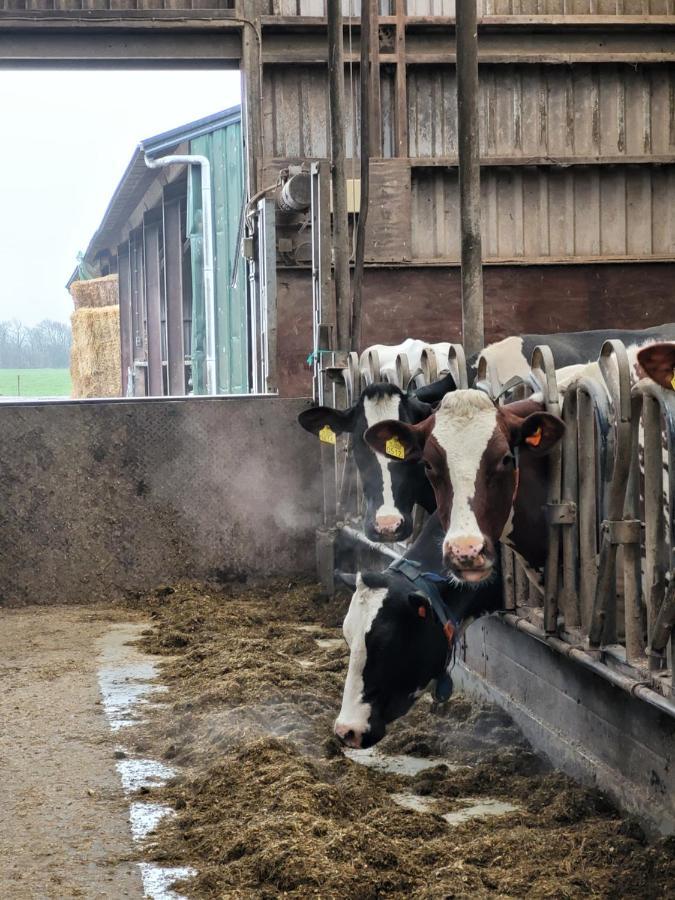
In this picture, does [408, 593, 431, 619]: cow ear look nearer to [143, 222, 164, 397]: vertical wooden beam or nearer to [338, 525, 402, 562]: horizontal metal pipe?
[338, 525, 402, 562]: horizontal metal pipe

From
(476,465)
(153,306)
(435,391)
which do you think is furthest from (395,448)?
(153,306)

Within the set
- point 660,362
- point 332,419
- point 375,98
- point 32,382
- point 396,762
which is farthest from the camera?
point 32,382

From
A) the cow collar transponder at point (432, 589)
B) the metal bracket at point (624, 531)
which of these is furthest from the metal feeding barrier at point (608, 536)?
the cow collar transponder at point (432, 589)

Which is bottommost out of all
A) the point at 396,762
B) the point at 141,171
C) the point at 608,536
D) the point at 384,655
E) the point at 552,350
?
the point at 396,762

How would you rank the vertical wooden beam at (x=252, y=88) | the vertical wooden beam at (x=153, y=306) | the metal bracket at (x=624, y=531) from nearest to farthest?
the metal bracket at (x=624, y=531) → the vertical wooden beam at (x=252, y=88) → the vertical wooden beam at (x=153, y=306)

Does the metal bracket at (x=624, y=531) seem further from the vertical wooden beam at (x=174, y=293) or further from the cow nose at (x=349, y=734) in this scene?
the vertical wooden beam at (x=174, y=293)

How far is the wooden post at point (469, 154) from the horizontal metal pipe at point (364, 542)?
1.13m

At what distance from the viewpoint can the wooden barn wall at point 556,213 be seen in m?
11.0

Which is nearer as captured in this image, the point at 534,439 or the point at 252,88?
the point at 534,439

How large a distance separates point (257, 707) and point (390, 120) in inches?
289

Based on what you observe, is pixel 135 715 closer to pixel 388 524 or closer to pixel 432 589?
pixel 388 524

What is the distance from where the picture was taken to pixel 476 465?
161 inches

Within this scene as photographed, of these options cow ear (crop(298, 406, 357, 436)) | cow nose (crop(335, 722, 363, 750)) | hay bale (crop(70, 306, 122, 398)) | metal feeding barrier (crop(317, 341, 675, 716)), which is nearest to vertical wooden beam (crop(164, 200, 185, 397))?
hay bale (crop(70, 306, 122, 398))

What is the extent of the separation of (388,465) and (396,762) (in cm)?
171
